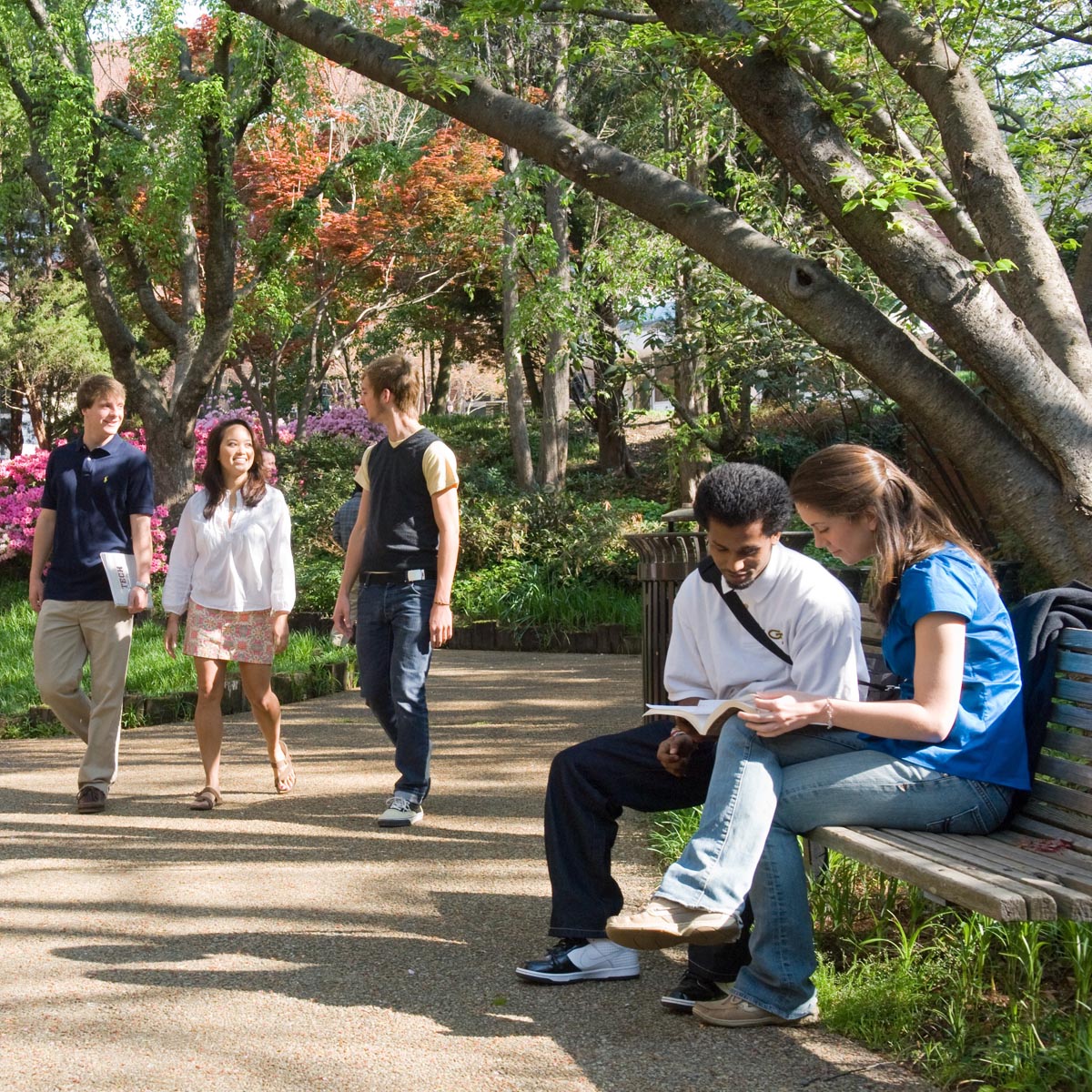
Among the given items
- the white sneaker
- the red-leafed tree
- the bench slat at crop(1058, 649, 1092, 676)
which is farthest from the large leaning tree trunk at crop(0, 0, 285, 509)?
the bench slat at crop(1058, 649, 1092, 676)

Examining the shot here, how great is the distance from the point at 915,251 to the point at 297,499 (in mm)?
14735

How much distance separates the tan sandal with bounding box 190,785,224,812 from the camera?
6062 mm

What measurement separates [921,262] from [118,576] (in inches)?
148

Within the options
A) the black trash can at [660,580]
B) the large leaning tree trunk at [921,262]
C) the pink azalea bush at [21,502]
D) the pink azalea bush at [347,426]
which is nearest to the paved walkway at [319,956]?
the black trash can at [660,580]

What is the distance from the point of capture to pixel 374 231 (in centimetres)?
2022

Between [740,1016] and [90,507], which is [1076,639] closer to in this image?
[740,1016]

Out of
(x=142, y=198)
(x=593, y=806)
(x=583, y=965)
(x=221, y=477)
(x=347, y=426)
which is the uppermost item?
(x=142, y=198)

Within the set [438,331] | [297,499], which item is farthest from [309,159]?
[438,331]

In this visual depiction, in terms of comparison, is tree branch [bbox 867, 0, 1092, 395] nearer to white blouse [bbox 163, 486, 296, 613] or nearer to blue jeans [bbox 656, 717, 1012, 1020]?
blue jeans [bbox 656, 717, 1012, 1020]

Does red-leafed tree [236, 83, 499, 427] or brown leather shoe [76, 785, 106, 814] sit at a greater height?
red-leafed tree [236, 83, 499, 427]

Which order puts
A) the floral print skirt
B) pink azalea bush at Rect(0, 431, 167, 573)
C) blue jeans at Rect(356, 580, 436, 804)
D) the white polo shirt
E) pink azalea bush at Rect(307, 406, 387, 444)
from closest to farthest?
the white polo shirt, blue jeans at Rect(356, 580, 436, 804), the floral print skirt, pink azalea bush at Rect(0, 431, 167, 573), pink azalea bush at Rect(307, 406, 387, 444)

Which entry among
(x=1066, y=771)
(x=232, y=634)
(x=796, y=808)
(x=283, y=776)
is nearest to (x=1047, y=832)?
(x=1066, y=771)

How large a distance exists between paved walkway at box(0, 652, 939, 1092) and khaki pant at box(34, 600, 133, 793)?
27 centimetres

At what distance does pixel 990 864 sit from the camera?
9.87 ft
